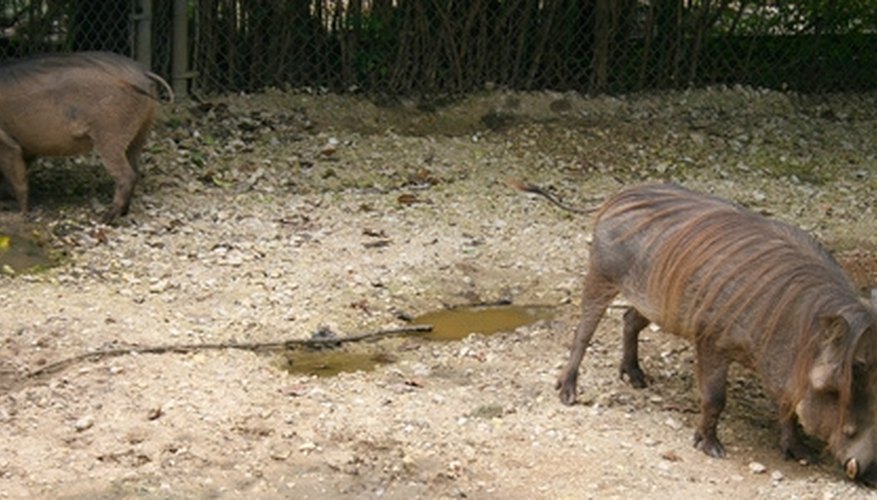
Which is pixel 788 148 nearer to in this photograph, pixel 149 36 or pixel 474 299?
pixel 474 299

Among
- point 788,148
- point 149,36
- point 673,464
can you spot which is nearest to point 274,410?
point 673,464

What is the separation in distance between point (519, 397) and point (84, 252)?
7.50ft

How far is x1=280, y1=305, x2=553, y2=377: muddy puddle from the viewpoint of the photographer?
225 inches

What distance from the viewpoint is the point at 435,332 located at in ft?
20.1

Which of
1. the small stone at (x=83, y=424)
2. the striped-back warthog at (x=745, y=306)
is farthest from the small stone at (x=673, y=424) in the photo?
the small stone at (x=83, y=424)

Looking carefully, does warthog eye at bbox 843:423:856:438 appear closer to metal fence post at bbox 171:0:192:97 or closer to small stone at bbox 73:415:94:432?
small stone at bbox 73:415:94:432

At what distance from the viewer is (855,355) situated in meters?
4.59

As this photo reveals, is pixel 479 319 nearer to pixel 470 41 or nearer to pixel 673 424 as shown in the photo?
pixel 673 424

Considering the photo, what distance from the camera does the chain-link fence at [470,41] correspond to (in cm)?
844

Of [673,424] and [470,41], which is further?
[470,41]

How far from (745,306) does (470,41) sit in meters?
4.48

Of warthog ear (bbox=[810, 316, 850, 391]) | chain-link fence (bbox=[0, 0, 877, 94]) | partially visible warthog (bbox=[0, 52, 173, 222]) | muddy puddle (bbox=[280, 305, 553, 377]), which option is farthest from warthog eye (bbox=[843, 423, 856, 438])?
chain-link fence (bbox=[0, 0, 877, 94])

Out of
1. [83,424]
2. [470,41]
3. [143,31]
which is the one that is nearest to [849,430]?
[83,424]

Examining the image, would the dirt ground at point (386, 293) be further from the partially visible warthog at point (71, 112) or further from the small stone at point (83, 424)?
the partially visible warthog at point (71, 112)
